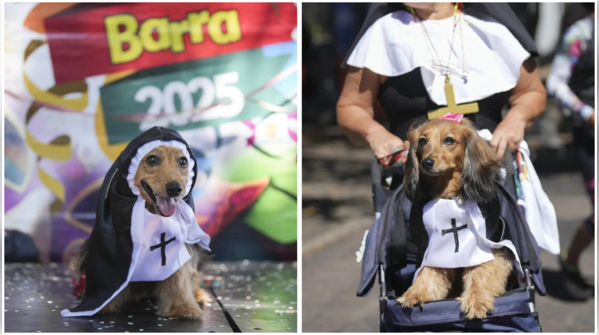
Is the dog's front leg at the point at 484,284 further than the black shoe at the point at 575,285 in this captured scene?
No

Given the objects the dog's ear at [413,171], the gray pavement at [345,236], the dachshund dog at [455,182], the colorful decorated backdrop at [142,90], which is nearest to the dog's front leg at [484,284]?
the dachshund dog at [455,182]

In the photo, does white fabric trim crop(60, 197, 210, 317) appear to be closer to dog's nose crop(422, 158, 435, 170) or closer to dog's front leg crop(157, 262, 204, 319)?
dog's front leg crop(157, 262, 204, 319)

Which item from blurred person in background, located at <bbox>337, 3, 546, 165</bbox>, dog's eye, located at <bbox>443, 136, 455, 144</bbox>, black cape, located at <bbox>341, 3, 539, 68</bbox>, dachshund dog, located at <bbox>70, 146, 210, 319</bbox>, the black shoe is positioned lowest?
the black shoe

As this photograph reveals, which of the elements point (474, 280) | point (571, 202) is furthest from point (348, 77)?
point (571, 202)

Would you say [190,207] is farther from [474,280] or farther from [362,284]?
[474,280]

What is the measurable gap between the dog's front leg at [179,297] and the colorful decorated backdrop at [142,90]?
61.5 inches

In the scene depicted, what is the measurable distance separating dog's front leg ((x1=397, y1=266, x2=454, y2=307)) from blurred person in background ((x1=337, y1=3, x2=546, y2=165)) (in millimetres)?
573

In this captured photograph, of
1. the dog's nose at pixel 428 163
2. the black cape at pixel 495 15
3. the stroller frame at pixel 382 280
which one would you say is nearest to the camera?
the dog's nose at pixel 428 163

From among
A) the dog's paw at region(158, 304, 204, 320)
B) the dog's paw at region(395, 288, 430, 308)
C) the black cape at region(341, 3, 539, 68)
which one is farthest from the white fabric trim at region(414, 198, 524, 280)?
the dog's paw at region(158, 304, 204, 320)

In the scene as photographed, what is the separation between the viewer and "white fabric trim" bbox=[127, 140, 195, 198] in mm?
3740

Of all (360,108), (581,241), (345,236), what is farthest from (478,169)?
(345,236)

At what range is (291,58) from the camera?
5.90 m

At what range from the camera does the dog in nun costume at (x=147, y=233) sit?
374 cm

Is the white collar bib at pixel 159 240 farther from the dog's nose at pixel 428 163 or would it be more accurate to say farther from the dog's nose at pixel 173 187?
the dog's nose at pixel 428 163
